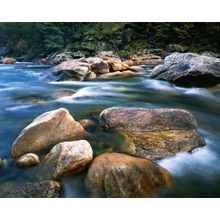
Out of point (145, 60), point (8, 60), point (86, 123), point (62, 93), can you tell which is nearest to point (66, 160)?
point (86, 123)

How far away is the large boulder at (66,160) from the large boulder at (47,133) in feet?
0.72

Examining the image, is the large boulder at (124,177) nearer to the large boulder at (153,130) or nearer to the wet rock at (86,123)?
the large boulder at (153,130)

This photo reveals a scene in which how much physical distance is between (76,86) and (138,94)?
1207 mm

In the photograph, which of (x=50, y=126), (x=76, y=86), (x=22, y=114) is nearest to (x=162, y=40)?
(x=76, y=86)

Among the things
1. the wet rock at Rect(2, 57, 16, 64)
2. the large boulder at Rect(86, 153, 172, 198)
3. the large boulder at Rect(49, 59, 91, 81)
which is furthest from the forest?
the large boulder at Rect(86, 153, 172, 198)

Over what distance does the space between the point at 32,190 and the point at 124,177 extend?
2.08 feet

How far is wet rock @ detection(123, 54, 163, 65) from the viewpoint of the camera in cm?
795

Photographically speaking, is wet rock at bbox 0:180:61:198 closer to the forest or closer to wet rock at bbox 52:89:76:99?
wet rock at bbox 52:89:76:99

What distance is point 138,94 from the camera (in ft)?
14.2

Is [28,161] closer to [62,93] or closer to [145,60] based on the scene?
[62,93]
